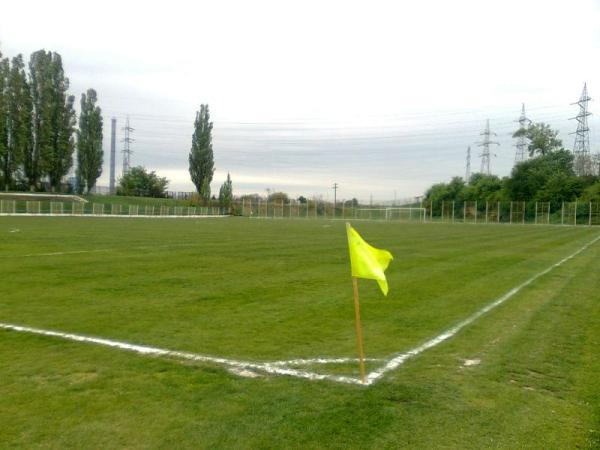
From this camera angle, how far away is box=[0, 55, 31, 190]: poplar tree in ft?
205

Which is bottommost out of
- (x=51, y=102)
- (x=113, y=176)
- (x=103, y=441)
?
(x=103, y=441)

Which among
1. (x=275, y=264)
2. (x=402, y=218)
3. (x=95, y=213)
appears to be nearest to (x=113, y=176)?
(x=95, y=213)

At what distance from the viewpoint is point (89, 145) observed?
72375 mm

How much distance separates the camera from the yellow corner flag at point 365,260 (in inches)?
183

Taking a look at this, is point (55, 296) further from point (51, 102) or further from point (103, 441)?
point (51, 102)

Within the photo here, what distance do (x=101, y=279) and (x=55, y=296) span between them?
187cm

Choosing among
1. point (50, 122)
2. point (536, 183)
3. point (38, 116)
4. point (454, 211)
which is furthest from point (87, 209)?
point (536, 183)

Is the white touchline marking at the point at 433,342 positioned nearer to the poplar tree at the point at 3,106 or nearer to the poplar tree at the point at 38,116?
the poplar tree at the point at 3,106

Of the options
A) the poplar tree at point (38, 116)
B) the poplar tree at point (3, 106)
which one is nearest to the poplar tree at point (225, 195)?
the poplar tree at point (38, 116)

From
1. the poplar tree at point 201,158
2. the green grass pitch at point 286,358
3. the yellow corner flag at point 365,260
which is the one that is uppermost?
the poplar tree at point 201,158

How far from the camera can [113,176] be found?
296 feet

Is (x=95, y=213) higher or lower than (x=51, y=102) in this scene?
lower

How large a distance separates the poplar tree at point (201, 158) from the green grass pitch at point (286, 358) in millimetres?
76847

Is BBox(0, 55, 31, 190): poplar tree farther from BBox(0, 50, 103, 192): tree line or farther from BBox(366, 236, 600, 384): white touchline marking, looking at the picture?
BBox(366, 236, 600, 384): white touchline marking
